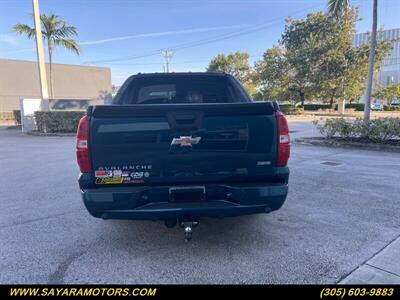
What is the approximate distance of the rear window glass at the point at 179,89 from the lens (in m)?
4.26

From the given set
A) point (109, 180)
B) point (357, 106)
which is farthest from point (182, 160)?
point (357, 106)

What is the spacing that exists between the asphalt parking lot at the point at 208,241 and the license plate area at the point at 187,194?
0.67m

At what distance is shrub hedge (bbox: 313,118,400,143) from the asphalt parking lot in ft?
14.2

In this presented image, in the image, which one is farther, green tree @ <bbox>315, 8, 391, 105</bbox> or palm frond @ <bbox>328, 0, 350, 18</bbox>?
green tree @ <bbox>315, 8, 391, 105</bbox>

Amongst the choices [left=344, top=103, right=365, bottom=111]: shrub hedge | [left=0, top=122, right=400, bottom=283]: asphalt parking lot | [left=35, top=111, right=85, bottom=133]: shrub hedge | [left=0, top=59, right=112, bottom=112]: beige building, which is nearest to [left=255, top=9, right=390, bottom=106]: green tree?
[left=344, top=103, right=365, bottom=111]: shrub hedge

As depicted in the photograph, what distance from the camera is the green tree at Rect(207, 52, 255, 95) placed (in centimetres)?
4331

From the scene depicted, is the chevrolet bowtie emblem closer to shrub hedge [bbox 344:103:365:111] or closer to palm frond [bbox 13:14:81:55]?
palm frond [bbox 13:14:81:55]

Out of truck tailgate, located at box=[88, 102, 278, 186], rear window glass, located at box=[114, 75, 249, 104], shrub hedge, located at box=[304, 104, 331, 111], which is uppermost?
shrub hedge, located at box=[304, 104, 331, 111]

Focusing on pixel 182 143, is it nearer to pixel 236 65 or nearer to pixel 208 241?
pixel 208 241

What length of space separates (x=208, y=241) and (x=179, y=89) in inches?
92.3

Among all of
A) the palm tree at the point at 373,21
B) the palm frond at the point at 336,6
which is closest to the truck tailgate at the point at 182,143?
the palm tree at the point at 373,21

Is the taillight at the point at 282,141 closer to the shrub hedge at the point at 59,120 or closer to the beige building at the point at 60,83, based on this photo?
the shrub hedge at the point at 59,120
